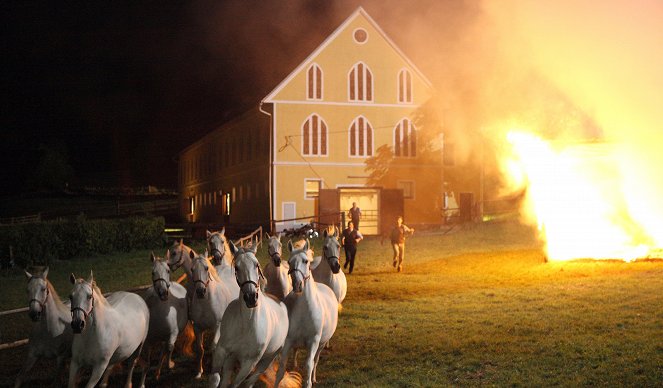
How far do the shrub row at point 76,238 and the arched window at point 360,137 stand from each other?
39.8 ft

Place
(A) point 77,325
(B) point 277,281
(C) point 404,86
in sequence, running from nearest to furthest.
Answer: (A) point 77,325, (B) point 277,281, (C) point 404,86

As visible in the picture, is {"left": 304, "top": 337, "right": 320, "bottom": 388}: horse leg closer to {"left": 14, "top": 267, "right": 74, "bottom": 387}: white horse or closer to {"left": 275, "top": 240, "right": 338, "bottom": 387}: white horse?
{"left": 275, "top": 240, "right": 338, "bottom": 387}: white horse

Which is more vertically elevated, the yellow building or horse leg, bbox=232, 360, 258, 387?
the yellow building

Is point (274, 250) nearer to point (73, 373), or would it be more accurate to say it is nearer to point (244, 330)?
point (244, 330)

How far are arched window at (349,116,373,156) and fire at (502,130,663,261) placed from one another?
16.2 metres

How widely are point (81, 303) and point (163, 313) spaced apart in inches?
96.1

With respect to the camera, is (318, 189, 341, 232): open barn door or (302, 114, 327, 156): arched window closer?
(318, 189, 341, 232): open barn door

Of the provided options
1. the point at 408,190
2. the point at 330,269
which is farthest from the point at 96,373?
the point at 408,190

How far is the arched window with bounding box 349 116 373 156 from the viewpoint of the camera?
40031 mm

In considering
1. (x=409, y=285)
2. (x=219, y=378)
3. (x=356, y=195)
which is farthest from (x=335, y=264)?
(x=356, y=195)

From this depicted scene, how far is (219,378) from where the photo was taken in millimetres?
8711

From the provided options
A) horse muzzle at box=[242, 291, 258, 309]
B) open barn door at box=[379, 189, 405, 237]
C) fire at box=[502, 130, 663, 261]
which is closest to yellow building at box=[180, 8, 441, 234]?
open barn door at box=[379, 189, 405, 237]

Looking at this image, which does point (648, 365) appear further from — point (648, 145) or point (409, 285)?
point (648, 145)

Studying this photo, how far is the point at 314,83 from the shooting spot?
130ft
